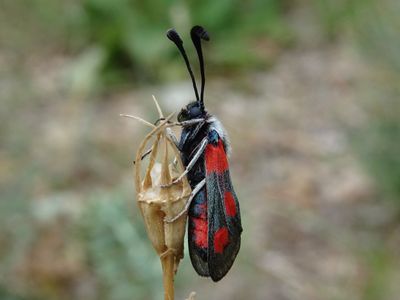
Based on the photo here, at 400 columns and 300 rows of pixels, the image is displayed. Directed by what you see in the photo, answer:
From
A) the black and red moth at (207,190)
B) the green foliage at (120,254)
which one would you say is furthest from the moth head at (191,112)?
the green foliage at (120,254)

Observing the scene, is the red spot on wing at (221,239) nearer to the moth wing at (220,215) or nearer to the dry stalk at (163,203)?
the moth wing at (220,215)

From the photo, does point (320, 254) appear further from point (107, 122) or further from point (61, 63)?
point (61, 63)

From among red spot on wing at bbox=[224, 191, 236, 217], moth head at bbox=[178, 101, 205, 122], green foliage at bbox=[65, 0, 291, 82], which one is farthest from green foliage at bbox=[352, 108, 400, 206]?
red spot on wing at bbox=[224, 191, 236, 217]

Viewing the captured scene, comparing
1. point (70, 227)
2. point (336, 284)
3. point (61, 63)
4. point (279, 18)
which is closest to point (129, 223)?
point (70, 227)

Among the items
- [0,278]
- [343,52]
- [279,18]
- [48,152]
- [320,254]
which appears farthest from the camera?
[279,18]

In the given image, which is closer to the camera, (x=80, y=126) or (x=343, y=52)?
(x=80, y=126)

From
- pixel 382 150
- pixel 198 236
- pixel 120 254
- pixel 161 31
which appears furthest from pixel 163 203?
pixel 161 31

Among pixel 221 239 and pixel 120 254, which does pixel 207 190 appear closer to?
pixel 221 239
